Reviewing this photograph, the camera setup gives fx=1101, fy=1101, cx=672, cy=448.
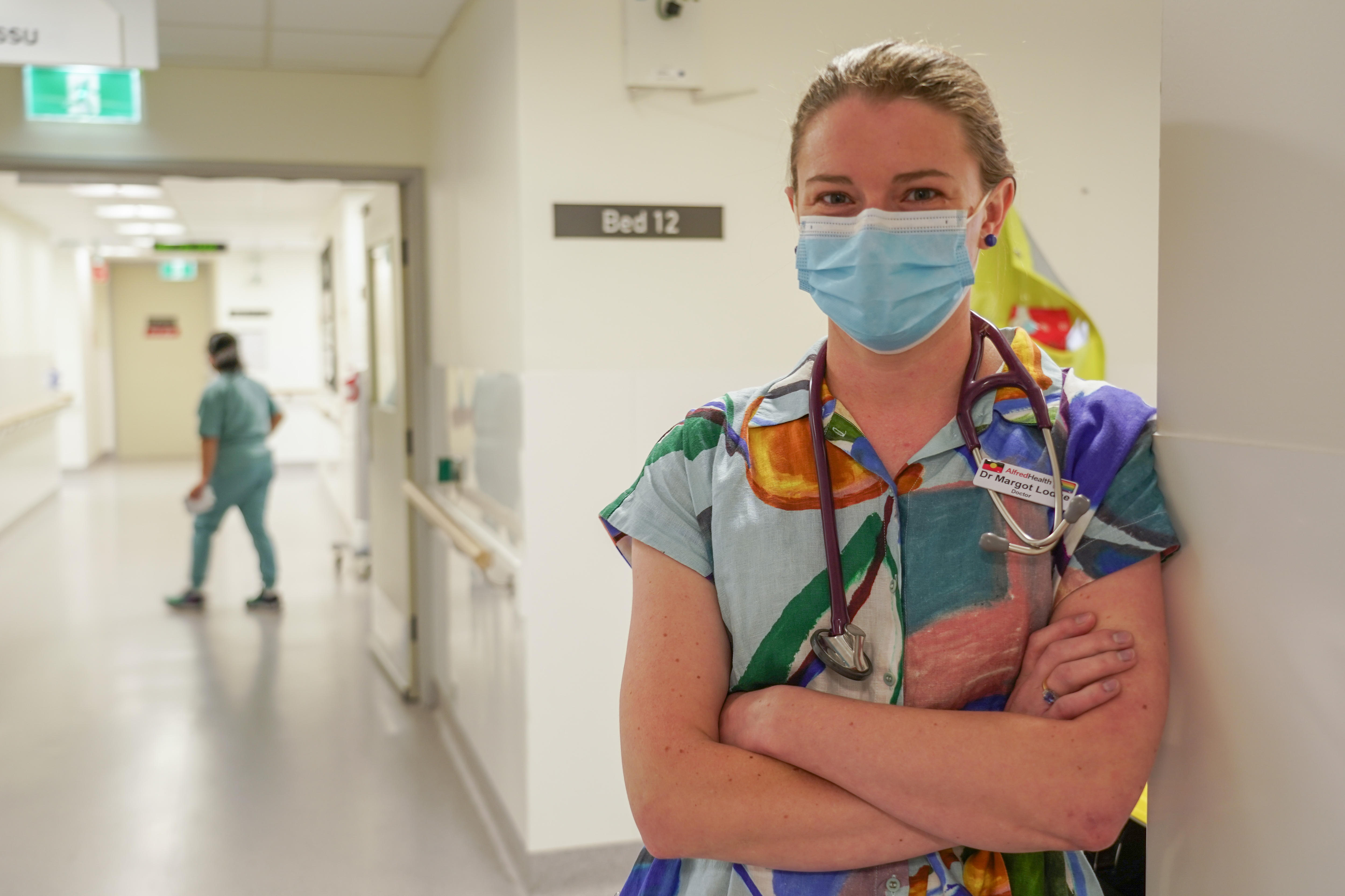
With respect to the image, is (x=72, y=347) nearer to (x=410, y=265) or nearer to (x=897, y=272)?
(x=410, y=265)

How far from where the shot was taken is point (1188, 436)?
3.30ft

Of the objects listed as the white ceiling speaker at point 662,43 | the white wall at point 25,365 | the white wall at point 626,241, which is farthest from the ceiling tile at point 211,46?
the white wall at point 25,365

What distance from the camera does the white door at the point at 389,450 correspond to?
5.09 metres

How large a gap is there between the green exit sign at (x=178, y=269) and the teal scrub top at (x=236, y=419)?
9.80 m

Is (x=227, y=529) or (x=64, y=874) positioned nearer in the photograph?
(x=64, y=874)

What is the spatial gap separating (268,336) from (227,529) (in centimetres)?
533

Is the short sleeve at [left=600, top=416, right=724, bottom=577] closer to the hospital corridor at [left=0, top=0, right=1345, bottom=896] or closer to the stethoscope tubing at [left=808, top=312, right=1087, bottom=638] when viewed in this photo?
the hospital corridor at [left=0, top=0, right=1345, bottom=896]

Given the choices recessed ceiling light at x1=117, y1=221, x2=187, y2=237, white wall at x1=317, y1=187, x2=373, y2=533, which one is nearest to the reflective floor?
white wall at x1=317, y1=187, x2=373, y2=533

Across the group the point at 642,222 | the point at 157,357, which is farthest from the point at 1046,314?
the point at 157,357

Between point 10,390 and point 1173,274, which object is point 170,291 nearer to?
point 10,390

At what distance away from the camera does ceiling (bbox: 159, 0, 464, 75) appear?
12.1ft

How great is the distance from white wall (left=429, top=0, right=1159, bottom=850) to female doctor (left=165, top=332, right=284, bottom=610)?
3.87m

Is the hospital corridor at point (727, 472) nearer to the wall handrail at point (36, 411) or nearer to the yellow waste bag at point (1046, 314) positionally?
the yellow waste bag at point (1046, 314)

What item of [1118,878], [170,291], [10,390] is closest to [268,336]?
[170,291]
